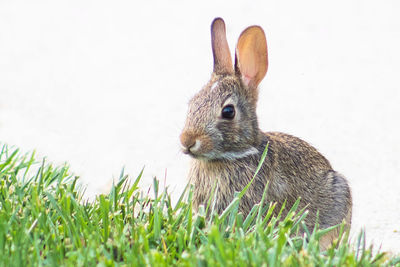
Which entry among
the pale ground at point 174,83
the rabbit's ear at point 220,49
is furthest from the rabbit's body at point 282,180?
the rabbit's ear at point 220,49

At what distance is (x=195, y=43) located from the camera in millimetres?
7516

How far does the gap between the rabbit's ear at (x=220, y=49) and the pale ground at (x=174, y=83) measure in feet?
2.35

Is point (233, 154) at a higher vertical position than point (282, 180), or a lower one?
higher

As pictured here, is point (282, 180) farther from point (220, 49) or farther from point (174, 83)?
point (174, 83)

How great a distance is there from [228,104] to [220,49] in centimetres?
40

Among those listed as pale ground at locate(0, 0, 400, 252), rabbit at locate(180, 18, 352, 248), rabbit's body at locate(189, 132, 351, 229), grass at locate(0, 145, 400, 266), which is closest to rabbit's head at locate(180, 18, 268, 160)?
rabbit at locate(180, 18, 352, 248)

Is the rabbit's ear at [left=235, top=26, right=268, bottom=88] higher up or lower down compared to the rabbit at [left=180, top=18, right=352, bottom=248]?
higher up

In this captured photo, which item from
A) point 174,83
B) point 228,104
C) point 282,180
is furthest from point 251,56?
point 174,83

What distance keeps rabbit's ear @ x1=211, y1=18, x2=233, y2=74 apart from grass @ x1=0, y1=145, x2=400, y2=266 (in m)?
0.95

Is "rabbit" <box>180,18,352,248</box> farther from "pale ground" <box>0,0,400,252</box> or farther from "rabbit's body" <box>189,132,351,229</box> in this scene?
"pale ground" <box>0,0,400,252</box>

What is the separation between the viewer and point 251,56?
3.84 meters

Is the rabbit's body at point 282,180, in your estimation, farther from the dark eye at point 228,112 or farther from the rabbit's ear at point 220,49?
the rabbit's ear at point 220,49

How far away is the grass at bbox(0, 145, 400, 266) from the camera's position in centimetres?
265

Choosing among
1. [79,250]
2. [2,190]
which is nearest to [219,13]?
[2,190]
